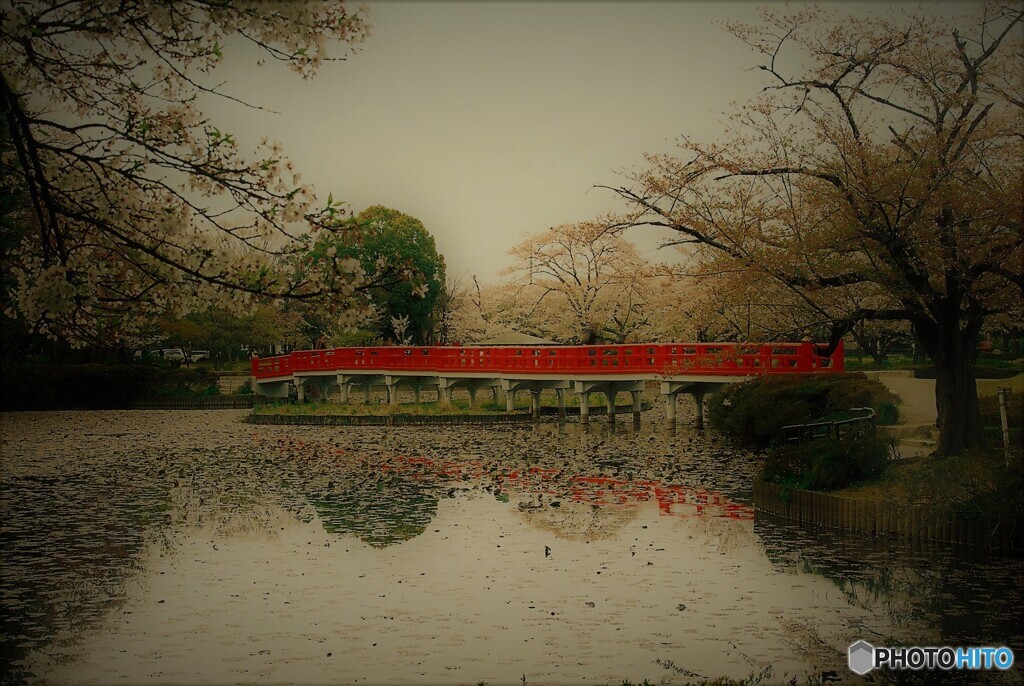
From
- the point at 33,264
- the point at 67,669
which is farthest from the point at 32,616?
the point at 33,264

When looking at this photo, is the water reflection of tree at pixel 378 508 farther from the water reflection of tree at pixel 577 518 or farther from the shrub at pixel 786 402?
the shrub at pixel 786 402

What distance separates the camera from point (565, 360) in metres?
34.1

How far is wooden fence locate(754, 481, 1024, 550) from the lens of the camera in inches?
436

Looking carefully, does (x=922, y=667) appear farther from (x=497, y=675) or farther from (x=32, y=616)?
(x=32, y=616)

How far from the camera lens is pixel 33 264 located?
840 cm

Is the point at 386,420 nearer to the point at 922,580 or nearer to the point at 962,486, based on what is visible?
the point at 962,486

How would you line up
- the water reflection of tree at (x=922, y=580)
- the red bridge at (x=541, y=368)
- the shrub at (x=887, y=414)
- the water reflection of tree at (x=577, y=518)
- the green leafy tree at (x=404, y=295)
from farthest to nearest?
1. the green leafy tree at (x=404, y=295)
2. the red bridge at (x=541, y=368)
3. the shrub at (x=887, y=414)
4. the water reflection of tree at (x=577, y=518)
5. the water reflection of tree at (x=922, y=580)

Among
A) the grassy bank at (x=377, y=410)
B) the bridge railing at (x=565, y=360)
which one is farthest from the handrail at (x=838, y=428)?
the grassy bank at (x=377, y=410)

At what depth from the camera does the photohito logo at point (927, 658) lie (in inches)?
274

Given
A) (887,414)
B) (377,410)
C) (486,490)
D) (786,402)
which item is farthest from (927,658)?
(377,410)

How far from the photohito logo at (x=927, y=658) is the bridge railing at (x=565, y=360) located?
9.03 meters

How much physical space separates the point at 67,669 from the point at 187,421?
30.3 m

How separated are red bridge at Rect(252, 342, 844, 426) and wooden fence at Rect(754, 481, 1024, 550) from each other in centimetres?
846

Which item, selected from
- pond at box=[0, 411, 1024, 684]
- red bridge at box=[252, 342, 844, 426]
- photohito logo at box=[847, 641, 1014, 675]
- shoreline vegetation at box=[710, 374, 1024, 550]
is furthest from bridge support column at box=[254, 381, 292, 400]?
photohito logo at box=[847, 641, 1014, 675]
